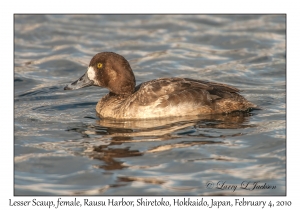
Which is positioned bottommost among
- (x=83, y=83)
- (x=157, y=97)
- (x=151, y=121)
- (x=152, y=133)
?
(x=152, y=133)

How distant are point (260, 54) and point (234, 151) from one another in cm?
658

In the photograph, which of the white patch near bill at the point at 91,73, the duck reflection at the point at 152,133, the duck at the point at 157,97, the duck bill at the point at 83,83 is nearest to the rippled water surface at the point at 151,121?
the duck reflection at the point at 152,133

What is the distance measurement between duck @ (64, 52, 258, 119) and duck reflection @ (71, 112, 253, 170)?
0.12 m

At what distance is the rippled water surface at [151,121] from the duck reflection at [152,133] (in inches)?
0.6

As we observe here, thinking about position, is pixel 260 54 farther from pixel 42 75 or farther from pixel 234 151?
pixel 234 151

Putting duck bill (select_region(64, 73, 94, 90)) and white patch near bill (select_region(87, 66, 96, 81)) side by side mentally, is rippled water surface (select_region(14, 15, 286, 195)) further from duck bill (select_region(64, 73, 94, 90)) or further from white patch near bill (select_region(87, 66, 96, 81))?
white patch near bill (select_region(87, 66, 96, 81))

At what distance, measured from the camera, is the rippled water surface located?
25.2 feet

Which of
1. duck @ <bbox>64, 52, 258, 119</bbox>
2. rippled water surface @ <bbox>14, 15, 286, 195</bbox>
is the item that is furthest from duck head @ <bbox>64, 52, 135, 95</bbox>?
rippled water surface @ <bbox>14, 15, 286, 195</bbox>

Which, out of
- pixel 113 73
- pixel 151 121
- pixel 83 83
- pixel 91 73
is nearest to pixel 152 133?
pixel 151 121

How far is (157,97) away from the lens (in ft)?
32.5

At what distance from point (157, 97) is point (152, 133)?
863mm

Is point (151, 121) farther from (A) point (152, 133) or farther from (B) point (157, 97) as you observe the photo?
(A) point (152, 133)

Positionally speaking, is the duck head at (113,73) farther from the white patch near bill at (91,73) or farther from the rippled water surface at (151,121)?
the rippled water surface at (151,121)

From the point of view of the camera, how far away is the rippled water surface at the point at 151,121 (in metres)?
7.68
